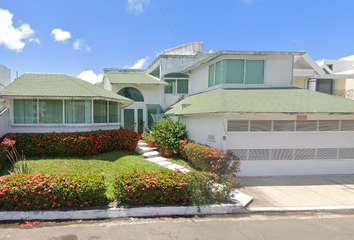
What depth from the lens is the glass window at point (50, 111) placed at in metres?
9.90

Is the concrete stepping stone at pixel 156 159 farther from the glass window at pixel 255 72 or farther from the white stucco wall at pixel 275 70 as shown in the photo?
the glass window at pixel 255 72

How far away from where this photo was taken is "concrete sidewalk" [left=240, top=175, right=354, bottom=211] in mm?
5875

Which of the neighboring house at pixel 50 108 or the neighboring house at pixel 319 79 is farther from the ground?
the neighboring house at pixel 319 79

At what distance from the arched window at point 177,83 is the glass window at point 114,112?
20.5 ft

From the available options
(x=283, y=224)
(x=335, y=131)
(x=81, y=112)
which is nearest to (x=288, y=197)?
(x=283, y=224)

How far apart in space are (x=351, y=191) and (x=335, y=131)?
3015 millimetres

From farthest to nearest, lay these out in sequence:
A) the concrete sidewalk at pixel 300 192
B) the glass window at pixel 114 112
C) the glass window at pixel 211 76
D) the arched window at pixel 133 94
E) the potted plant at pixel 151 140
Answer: the arched window at pixel 133 94, the potted plant at pixel 151 140, the glass window at pixel 211 76, the glass window at pixel 114 112, the concrete sidewalk at pixel 300 192

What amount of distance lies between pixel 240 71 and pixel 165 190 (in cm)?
895

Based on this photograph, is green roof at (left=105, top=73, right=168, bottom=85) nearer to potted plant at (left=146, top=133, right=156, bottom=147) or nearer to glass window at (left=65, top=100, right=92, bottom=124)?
potted plant at (left=146, top=133, right=156, bottom=147)

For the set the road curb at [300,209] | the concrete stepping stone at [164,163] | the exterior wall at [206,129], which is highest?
the exterior wall at [206,129]

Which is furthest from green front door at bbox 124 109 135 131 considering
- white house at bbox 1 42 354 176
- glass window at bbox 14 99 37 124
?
glass window at bbox 14 99 37 124

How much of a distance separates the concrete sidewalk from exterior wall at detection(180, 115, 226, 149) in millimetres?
2116

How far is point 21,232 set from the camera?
439 cm

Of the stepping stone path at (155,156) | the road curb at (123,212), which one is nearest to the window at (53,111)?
the stepping stone path at (155,156)
